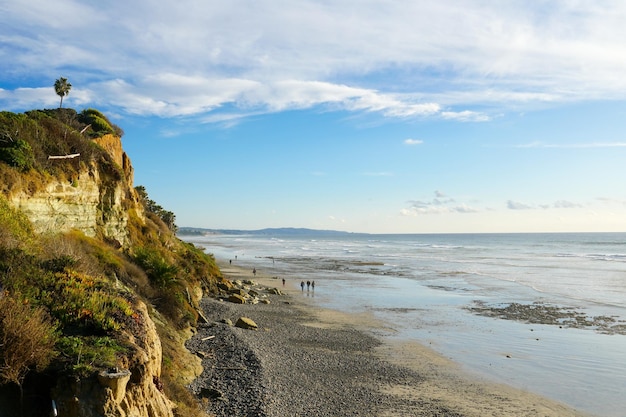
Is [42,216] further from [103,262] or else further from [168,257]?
[168,257]

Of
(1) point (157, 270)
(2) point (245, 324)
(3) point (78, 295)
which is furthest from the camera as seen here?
(2) point (245, 324)

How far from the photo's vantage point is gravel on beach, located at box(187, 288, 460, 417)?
15734 mm

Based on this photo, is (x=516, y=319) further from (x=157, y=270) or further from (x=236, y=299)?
(x=157, y=270)

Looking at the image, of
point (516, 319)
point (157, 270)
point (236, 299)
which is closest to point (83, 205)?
point (157, 270)

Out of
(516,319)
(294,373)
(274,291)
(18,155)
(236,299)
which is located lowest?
(274,291)

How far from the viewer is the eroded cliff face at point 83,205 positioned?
61.8 feet

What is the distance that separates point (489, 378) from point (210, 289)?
23455 mm

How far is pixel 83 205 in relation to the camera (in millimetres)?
23484

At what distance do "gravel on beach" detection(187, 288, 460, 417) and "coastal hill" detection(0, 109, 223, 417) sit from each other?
A: 1322 millimetres

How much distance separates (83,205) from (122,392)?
16.3m

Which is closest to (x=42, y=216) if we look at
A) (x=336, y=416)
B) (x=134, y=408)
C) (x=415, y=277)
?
(x=134, y=408)

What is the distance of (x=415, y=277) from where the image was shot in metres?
59.5

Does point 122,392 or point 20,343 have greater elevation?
point 20,343

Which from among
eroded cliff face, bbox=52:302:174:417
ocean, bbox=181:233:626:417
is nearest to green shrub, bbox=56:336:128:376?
eroded cliff face, bbox=52:302:174:417
